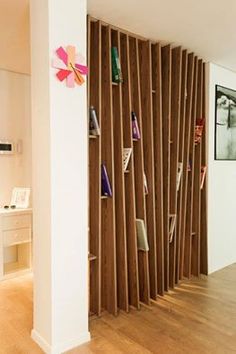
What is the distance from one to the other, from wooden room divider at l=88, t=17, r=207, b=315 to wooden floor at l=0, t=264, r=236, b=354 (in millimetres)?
181

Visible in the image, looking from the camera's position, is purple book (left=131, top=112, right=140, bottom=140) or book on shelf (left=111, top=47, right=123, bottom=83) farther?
purple book (left=131, top=112, right=140, bottom=140)

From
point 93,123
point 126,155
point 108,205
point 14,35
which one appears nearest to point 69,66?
point 93,123

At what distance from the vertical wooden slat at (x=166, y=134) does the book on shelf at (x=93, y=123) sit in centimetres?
85

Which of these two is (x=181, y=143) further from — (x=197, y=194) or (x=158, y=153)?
(x=197, y=194)

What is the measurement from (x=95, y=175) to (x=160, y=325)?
1.34m

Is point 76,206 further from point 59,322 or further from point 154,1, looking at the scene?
point 154,1

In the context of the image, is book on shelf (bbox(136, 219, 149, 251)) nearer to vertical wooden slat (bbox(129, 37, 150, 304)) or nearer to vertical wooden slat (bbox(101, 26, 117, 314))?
vertical wooden slat (bbox(129, 37, 150, 304))

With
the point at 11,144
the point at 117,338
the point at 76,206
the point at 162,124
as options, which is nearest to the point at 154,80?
the point at 162,124

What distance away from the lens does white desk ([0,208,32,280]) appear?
3.48m

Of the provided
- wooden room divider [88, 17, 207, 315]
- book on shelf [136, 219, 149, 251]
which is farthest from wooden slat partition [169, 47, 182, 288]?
book on shelf [136, 219, 149, 251]

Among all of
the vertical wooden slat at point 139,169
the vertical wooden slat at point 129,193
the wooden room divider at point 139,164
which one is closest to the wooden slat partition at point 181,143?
the wooden room divider at point 139,164

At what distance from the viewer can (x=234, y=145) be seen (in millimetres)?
3922

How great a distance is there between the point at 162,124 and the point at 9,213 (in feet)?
6.56

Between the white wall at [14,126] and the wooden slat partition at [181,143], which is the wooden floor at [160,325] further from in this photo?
the white wall at [14,126]
